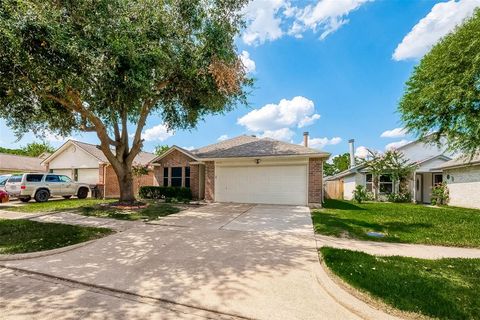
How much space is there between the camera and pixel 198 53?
9.27m

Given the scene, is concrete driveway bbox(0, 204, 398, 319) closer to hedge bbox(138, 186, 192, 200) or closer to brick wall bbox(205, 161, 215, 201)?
brick wall bbox(205, 161, 215, 201)

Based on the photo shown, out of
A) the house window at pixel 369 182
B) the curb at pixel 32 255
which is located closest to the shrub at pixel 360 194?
the house window at pixel 369 182

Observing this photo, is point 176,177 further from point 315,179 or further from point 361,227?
point 361,227

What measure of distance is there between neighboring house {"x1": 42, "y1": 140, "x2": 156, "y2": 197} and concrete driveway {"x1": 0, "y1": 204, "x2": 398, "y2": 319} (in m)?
13.0

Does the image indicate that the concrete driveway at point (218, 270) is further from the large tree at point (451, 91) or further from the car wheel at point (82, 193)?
the car wheel at point (82, 193)

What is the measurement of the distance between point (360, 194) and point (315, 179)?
22.7ft

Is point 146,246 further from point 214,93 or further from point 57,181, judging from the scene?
point 57,181

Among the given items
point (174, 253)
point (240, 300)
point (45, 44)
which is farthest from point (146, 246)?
point (45, 44)

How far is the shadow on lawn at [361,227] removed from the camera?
22.9ft

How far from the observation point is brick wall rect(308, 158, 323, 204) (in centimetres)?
1288

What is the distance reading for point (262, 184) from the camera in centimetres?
1394

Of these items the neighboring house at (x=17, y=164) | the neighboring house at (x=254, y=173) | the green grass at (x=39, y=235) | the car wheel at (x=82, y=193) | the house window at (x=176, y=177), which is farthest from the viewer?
the neighboring house at (x=17, y=164)

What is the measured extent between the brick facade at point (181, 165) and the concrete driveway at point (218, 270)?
8394mm

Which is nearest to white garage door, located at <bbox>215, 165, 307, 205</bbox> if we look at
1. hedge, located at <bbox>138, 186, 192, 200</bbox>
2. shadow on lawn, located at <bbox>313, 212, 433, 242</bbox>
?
hedge, located at <bbox>138, 186, 192, 200</bbox>
